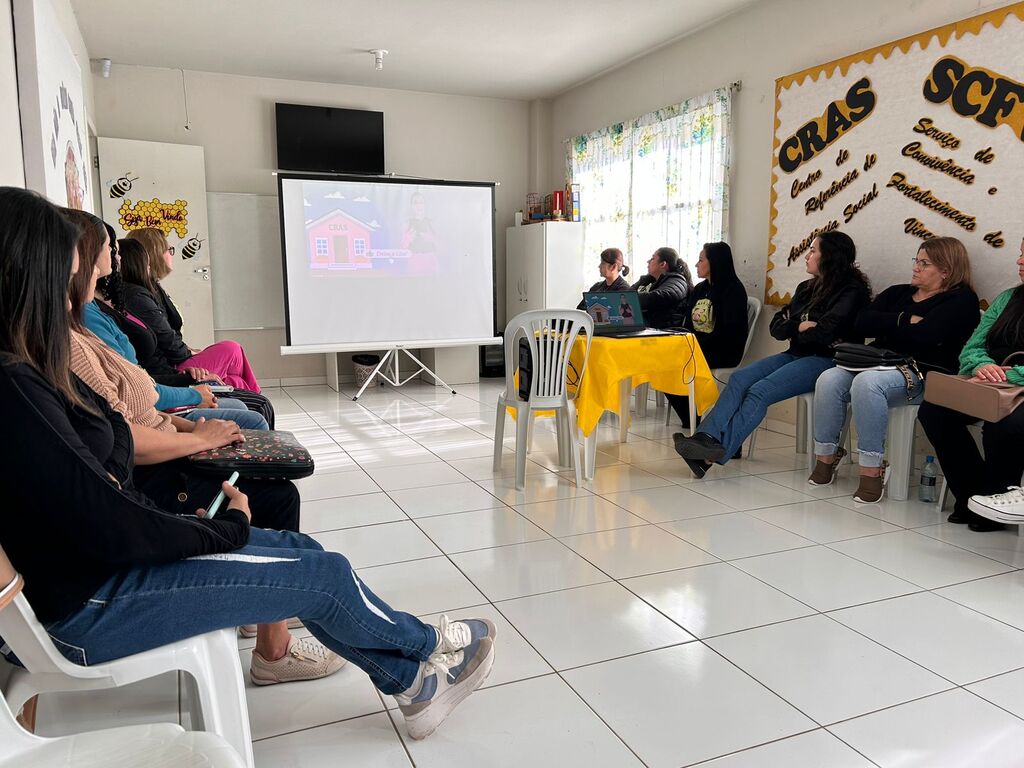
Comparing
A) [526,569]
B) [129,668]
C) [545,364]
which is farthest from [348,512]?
[129,668]

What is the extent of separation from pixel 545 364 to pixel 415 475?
893 mm

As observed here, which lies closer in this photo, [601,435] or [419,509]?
[419,509]

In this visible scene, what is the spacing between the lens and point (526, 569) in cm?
256

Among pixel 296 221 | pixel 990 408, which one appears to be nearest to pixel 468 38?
pixel 296 221

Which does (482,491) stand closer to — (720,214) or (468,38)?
(720,214)

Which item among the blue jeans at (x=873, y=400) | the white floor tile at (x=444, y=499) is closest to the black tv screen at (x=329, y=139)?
the white floor tile at (x=444, y=499)

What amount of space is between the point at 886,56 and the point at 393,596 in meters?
3.81

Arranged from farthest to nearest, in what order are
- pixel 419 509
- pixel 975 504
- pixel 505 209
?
1. pixel 505 209
2. pixel 419 509
3. pixel 975 504

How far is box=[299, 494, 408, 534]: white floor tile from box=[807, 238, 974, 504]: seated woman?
2058 mm

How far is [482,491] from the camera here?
3.47 meters

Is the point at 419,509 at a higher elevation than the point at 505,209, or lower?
lower

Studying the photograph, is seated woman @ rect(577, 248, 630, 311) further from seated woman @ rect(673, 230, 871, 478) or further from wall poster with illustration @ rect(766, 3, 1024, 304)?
seated woman @ rect(673, 230, 871, 478)

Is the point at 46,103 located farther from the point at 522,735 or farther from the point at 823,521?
the point at 823,521

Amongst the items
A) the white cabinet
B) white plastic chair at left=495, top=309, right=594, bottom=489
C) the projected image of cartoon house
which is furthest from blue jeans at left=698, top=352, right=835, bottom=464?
the projected image of cartoon house
